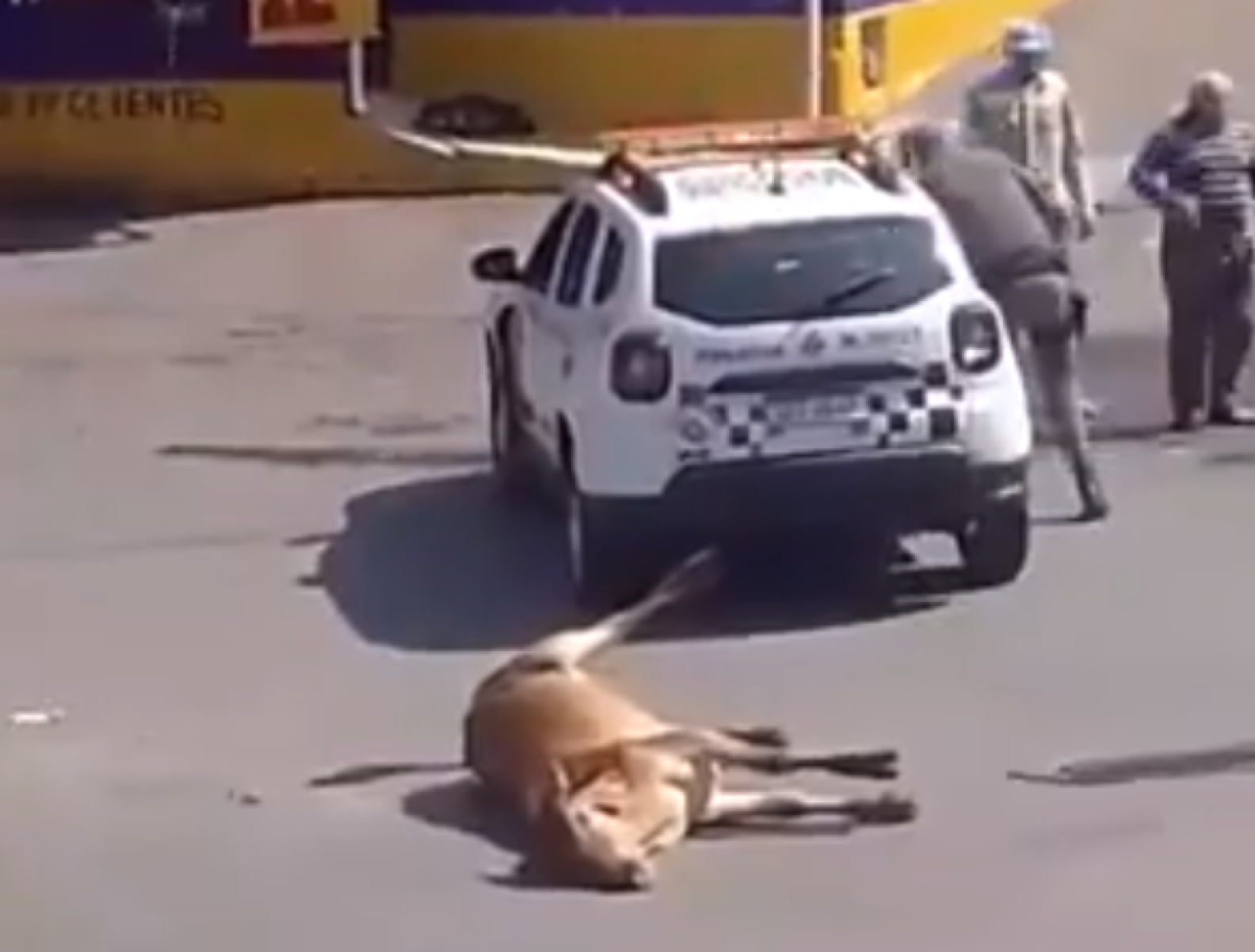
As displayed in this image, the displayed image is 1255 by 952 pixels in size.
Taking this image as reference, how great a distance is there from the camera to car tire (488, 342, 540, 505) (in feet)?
58.2

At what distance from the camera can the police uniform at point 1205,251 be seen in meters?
19.0

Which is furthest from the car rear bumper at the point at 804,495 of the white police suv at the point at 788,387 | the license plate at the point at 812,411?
the license plate at the point at 812,411

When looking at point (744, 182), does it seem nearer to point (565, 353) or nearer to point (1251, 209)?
point (565, 353)

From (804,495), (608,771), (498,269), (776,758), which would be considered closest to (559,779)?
(608,771)

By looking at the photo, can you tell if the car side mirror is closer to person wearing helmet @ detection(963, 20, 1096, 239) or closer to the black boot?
person wearing helmet @ detection(963, 20, 1096, 239)

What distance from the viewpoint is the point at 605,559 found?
15.5m

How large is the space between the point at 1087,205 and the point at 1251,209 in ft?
2.41

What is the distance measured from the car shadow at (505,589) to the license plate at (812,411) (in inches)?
29.2

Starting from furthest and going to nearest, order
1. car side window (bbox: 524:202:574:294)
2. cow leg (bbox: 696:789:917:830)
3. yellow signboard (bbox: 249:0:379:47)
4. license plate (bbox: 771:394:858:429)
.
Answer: yellow signboard (bbox: 249:0:379:47)
car side window (bbox: 524:202:574:294)
license plate (bbox: 771:394:858:429)
cow leg (bbox: 696:789:917:830)

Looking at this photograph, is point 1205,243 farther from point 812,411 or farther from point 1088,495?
point 812,411

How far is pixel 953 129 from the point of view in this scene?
19062mm

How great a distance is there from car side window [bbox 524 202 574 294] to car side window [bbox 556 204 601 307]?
15 cm

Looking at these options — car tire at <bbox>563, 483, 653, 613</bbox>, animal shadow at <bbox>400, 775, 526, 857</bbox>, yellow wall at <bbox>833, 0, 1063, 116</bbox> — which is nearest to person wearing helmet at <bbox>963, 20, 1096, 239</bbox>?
car tire at <bbox>563, 483, 653, 613</bbox>

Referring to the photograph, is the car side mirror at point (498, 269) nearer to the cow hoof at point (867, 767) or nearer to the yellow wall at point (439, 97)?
the cow hoof at point (867, 767)
